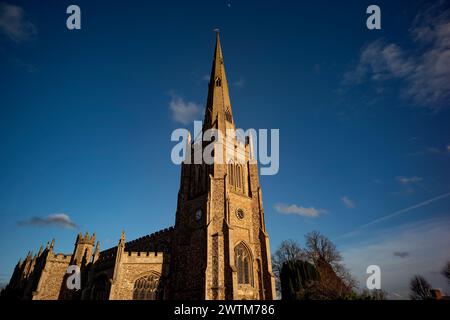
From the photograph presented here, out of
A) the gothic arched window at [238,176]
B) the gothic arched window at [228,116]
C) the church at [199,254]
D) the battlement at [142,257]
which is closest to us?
the church at [199,254]

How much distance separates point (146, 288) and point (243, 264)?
9341mm

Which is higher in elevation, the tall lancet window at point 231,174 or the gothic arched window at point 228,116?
the gothic arched window at point 228,116

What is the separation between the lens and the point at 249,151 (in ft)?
104

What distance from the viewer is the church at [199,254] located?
2203 centimetres

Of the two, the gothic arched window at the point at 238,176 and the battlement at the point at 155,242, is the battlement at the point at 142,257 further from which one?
the gothic arched window at the point at 238,176

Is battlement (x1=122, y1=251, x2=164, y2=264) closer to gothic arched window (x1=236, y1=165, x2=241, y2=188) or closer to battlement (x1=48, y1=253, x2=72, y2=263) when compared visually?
gothic arched window (x1=236, y1=165, x2=241, y2=188)

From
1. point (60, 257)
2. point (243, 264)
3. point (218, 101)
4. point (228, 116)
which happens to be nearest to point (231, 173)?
point (228, 116)

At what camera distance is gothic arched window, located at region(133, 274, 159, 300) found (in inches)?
891

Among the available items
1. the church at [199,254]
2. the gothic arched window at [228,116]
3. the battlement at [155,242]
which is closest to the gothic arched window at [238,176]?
the church at [199,254]

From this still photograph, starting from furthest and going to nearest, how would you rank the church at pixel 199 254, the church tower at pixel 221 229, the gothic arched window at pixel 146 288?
the gothic arched window at pixel 146 288, the church at pixel 199 254, the church tower at pixel 221 229

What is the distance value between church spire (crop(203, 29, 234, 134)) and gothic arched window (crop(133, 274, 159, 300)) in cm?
1723
